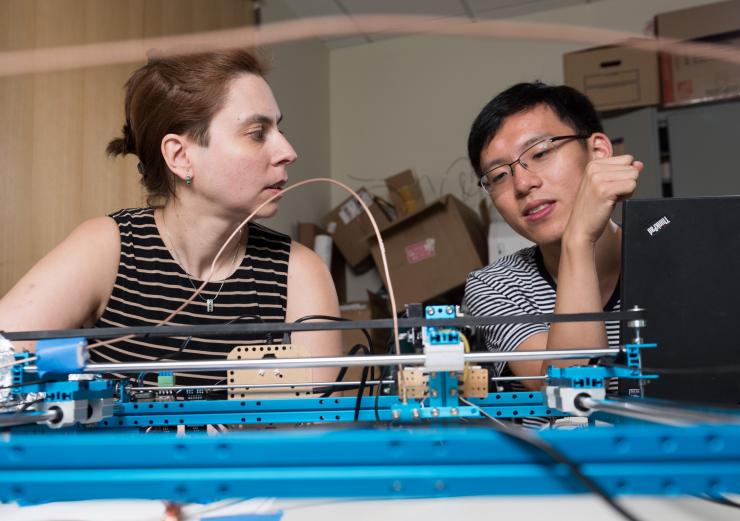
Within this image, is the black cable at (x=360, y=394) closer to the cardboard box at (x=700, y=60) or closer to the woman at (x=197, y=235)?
the woman at (x=197, y=235)

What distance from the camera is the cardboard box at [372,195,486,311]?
318 centimetres

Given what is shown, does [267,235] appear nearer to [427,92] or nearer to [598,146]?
[598,146]

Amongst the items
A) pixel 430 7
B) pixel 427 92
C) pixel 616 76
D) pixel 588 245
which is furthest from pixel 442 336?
pixel 427 92

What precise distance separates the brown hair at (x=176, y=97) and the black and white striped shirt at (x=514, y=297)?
2.28 feet

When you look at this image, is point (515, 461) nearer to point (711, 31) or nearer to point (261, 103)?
point (261, 103)

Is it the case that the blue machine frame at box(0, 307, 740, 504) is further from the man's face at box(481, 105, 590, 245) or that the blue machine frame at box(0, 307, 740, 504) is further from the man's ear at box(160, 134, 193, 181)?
the man's ear at box(160, 134, 193, 181)

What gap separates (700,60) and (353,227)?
1979 millimetres

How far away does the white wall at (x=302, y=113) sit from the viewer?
347 cm

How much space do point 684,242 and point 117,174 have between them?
2041 millimetres

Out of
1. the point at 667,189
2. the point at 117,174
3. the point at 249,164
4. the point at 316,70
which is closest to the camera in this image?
the point at 249,164

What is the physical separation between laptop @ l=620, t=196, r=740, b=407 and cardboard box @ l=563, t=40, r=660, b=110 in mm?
2559

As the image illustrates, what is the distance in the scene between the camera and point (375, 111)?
164 inches

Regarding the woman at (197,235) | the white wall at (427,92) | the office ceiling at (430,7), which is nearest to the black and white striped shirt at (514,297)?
the woman at (197,235)

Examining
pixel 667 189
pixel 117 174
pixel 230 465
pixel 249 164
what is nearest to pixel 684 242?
pixel 230 465
